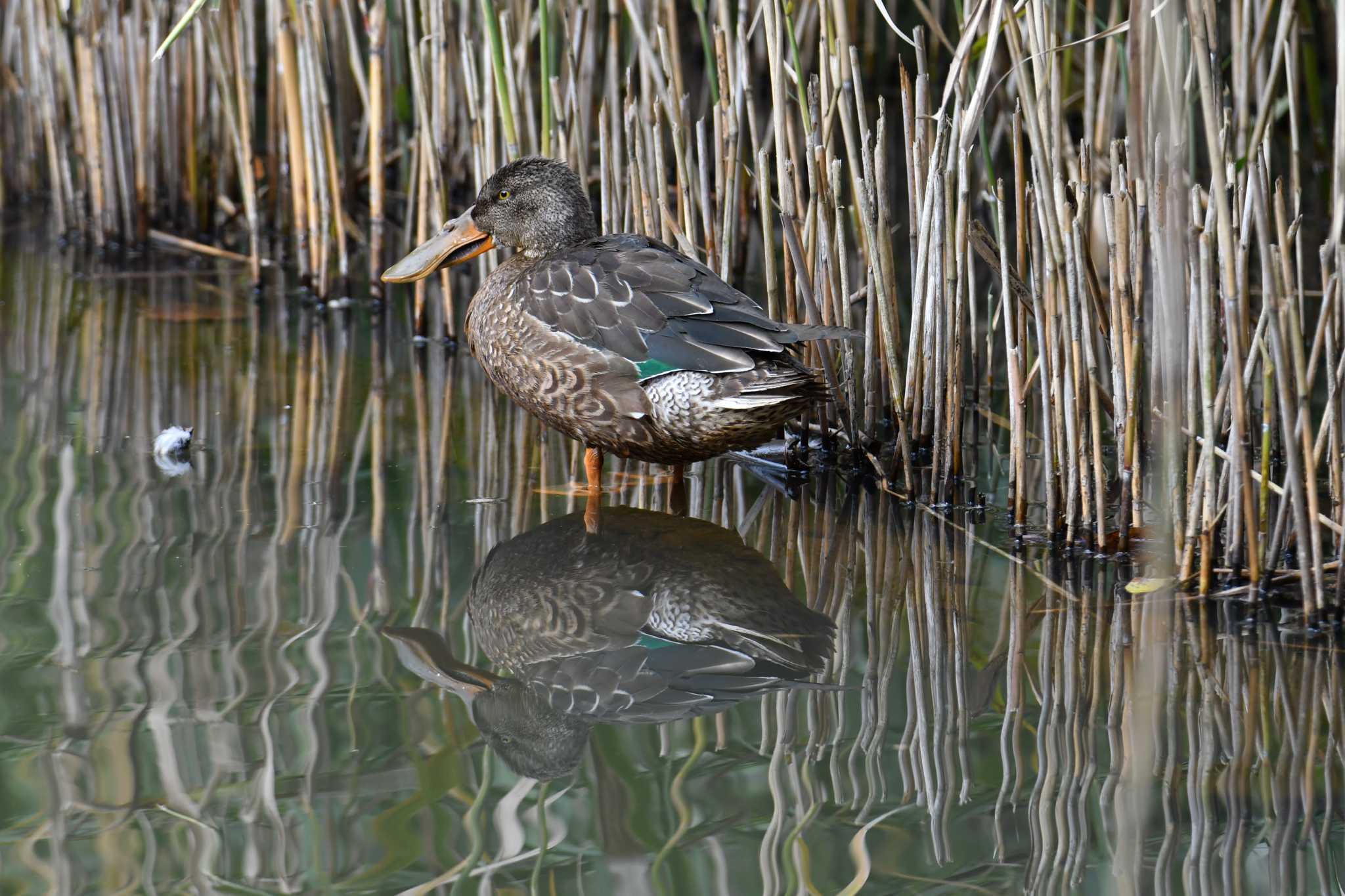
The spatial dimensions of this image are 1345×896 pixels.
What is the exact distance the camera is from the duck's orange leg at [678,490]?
3.92 meters

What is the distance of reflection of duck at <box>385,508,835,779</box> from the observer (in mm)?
2771

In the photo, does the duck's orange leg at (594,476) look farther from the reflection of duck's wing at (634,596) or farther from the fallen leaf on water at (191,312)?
the fallen leaf on water at (191,312)

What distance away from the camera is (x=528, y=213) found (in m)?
4.28

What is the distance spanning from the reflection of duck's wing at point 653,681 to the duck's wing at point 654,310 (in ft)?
2.65

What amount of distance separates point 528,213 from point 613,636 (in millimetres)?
1627

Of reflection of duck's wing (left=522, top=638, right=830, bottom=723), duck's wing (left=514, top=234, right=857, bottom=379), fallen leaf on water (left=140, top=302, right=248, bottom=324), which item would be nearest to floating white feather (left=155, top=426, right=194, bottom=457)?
duck's wing (left=514, top=234, right=857, bottom=379)

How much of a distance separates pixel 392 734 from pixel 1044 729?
3.92ft

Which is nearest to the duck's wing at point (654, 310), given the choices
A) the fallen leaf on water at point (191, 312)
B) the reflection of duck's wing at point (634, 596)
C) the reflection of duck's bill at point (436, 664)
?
the reflection of duck's wing at point (634, 596)

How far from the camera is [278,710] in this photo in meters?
2.74

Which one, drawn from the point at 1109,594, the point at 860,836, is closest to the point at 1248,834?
the point at 860,836

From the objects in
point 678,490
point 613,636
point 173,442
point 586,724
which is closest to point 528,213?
point 678,490

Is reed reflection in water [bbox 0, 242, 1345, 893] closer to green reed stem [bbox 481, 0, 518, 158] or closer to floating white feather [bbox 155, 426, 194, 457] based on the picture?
floating white feather [bbox 155, 426, 194, 457]

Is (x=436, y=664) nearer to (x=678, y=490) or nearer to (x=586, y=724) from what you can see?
(x=586, y=724)

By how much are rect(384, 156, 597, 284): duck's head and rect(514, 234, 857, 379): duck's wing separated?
0.37 meters
